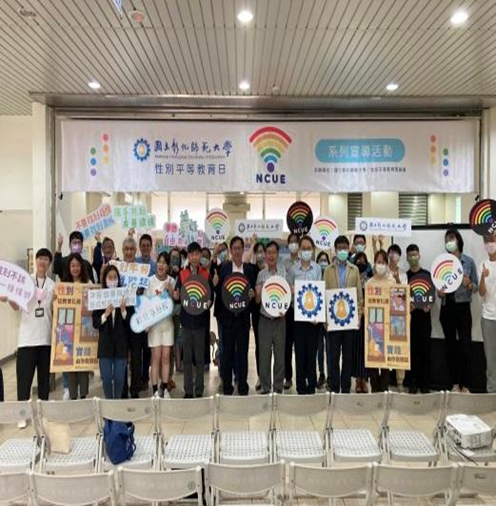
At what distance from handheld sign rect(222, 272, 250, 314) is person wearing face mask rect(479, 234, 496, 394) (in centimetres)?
253

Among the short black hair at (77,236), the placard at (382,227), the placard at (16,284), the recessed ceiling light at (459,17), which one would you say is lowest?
the placard at (16,284)

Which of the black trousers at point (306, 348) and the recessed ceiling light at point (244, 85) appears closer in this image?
the black trousers at point (306, 348)

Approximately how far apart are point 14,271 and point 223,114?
128 inches

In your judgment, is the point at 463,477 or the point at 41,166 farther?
the point at 41,166

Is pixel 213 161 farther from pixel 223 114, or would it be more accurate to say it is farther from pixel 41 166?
pixel 41 166

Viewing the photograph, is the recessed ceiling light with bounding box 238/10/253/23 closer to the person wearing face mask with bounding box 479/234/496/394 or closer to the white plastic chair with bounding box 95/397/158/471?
the white plastic chair with bounding box 95/397/158/471

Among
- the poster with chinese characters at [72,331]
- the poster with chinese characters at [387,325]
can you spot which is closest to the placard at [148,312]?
the poster with chinese characters at [72,331]

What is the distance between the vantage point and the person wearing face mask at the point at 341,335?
501 cm

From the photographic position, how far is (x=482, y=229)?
16.4ft

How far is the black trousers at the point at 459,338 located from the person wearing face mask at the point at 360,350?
0.94m

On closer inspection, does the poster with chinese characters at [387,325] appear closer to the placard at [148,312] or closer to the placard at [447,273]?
the placard at [447,273]

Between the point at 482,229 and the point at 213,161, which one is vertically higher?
the point at 213,161

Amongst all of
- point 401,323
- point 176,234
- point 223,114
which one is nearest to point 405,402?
point 401,323

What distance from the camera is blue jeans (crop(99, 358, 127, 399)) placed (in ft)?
15.3
